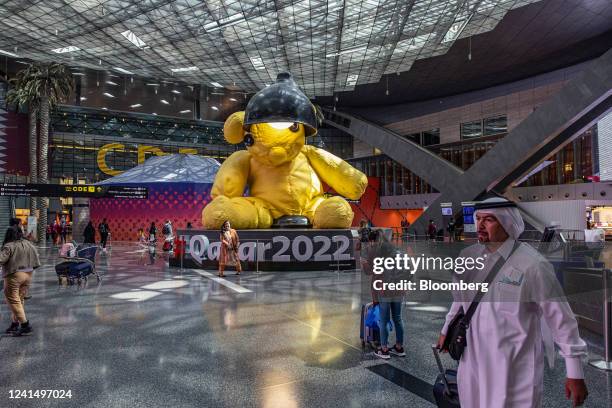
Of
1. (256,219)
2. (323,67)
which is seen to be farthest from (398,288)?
(323,67)

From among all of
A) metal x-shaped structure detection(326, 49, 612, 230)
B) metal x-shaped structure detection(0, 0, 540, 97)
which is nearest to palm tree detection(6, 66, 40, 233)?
metal x-shaped structure detection(0, 0, 540, 97)

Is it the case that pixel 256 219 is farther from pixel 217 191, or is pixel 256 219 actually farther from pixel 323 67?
pixel 323 67

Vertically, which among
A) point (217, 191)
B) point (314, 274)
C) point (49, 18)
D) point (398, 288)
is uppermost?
point (49, 18)

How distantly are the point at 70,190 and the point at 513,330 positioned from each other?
778 inches

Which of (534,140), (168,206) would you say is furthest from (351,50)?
(168,206)

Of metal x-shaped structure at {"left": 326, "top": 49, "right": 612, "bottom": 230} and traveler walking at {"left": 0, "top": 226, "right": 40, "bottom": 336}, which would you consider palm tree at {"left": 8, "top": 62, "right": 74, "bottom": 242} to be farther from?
metal x-shaped structure at {"left": 326, "top": 49, "right": 612, "bottom": 230}

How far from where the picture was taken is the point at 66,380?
3.31 m

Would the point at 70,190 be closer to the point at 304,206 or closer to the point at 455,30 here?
the point at 304,206

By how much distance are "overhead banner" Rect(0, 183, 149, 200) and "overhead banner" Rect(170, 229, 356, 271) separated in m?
10.5

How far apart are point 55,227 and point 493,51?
24620 millimetres
